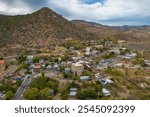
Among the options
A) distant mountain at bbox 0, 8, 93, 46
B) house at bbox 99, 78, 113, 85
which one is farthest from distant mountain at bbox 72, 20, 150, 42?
house at bbox 99, 78, 113, 85

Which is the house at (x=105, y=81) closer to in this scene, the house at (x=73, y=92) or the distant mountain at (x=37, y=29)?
the house at (x=73, y=92)

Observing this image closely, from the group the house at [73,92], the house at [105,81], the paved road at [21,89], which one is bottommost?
the house at [105,81]

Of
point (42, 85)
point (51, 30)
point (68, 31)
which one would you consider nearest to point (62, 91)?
point (42, 85)

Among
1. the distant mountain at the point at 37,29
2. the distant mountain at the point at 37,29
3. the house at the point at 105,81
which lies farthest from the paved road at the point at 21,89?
the distant mountain at the point at 37,29

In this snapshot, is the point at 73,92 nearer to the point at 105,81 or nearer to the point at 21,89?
the point at 21,89

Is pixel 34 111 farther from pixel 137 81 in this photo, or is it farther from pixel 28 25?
pixel 28 25

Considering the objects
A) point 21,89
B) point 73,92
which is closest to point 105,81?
point 73,92

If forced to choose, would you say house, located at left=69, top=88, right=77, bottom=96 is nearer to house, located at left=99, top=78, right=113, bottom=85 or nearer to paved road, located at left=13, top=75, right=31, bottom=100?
paved road, located at left=13, top=75, right=31, bottom=100

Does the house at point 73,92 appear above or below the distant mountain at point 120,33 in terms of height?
above

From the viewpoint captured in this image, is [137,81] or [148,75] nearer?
[137,81]
